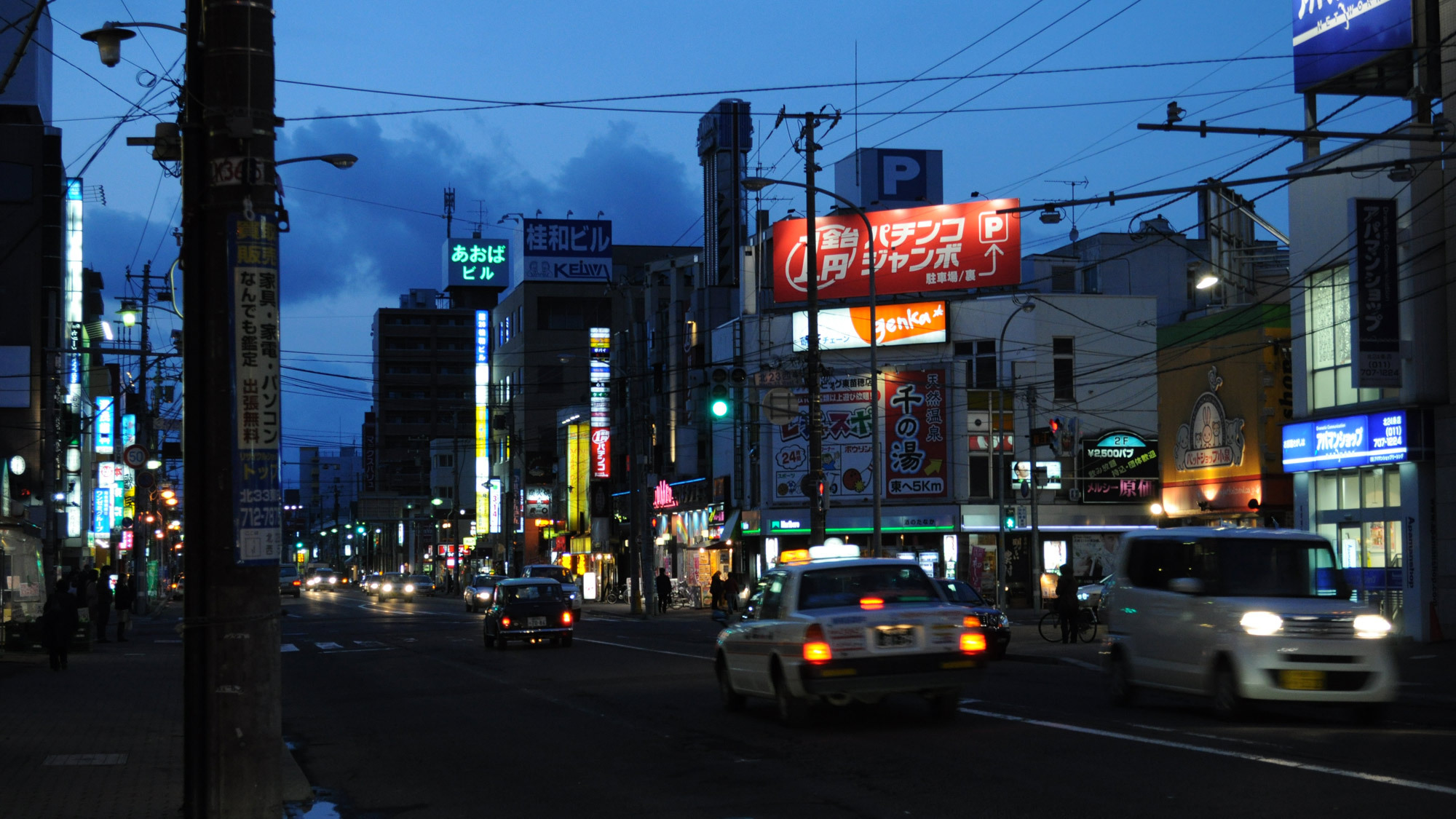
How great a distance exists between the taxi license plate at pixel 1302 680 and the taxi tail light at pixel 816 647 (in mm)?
4498

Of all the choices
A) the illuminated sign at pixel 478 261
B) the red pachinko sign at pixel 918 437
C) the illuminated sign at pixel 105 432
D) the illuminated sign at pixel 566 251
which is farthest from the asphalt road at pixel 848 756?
the illuminated sign at pixel 478 261

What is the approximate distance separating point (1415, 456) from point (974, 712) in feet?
53.4

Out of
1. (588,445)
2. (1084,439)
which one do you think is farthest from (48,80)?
(1084,439)

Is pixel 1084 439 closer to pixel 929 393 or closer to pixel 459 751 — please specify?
pixel 929 393

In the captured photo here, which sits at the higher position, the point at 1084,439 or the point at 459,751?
the point at 1084,439

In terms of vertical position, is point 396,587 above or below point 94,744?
below

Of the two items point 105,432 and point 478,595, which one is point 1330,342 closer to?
point 478,595

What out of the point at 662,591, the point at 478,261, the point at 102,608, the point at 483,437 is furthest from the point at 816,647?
the point at 478,261

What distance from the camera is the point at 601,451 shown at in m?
81.6

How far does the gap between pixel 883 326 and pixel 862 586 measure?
40594 millimetres

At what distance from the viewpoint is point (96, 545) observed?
3147 inches

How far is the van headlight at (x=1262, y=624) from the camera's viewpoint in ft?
48.6

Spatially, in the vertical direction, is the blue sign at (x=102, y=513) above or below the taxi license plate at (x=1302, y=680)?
above

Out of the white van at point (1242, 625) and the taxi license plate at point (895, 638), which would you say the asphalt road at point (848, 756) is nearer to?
the white van at point (1242, 625)
